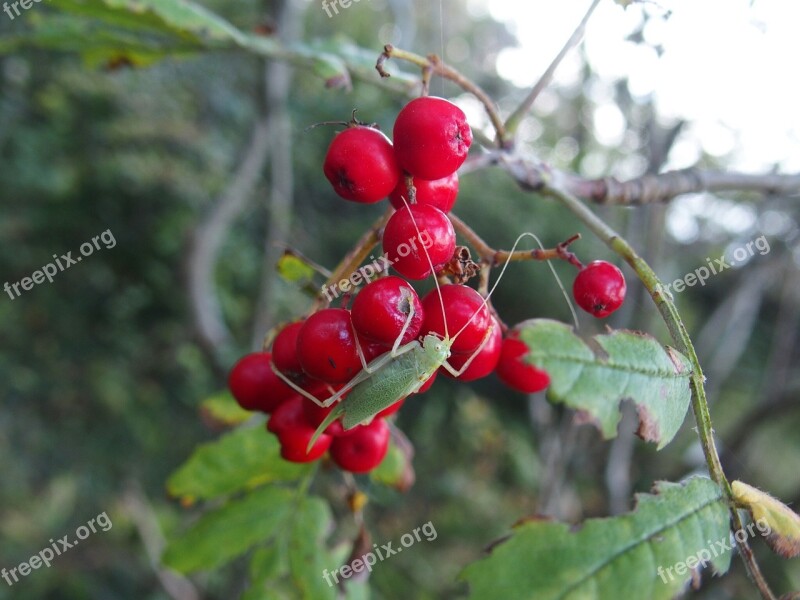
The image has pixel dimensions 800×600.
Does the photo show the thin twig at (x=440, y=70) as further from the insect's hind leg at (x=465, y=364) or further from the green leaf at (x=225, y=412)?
the green leaf at (x=225, y=412)

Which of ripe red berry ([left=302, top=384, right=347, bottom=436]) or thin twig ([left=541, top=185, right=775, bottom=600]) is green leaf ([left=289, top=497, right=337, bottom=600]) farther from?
thin twig ([left=541, top=185, right=775, bottom=600])

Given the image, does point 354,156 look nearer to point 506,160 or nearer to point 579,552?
point 506,160

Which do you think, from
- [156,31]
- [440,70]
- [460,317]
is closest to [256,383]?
[460,317]

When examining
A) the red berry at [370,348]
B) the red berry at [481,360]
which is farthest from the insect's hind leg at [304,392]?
the red berry at [481,360]

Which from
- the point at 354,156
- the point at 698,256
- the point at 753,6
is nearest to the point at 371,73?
the point at 354,156

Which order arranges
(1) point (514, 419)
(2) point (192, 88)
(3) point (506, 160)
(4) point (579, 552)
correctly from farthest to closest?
1. (1) point (514, 419)
2. (2) point (192, 88)
3. (3) point (506, 160)
4. (4) point (579, 552)

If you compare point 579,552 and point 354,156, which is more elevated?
point 354,156

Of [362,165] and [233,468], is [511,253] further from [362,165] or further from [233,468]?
[233,468]
